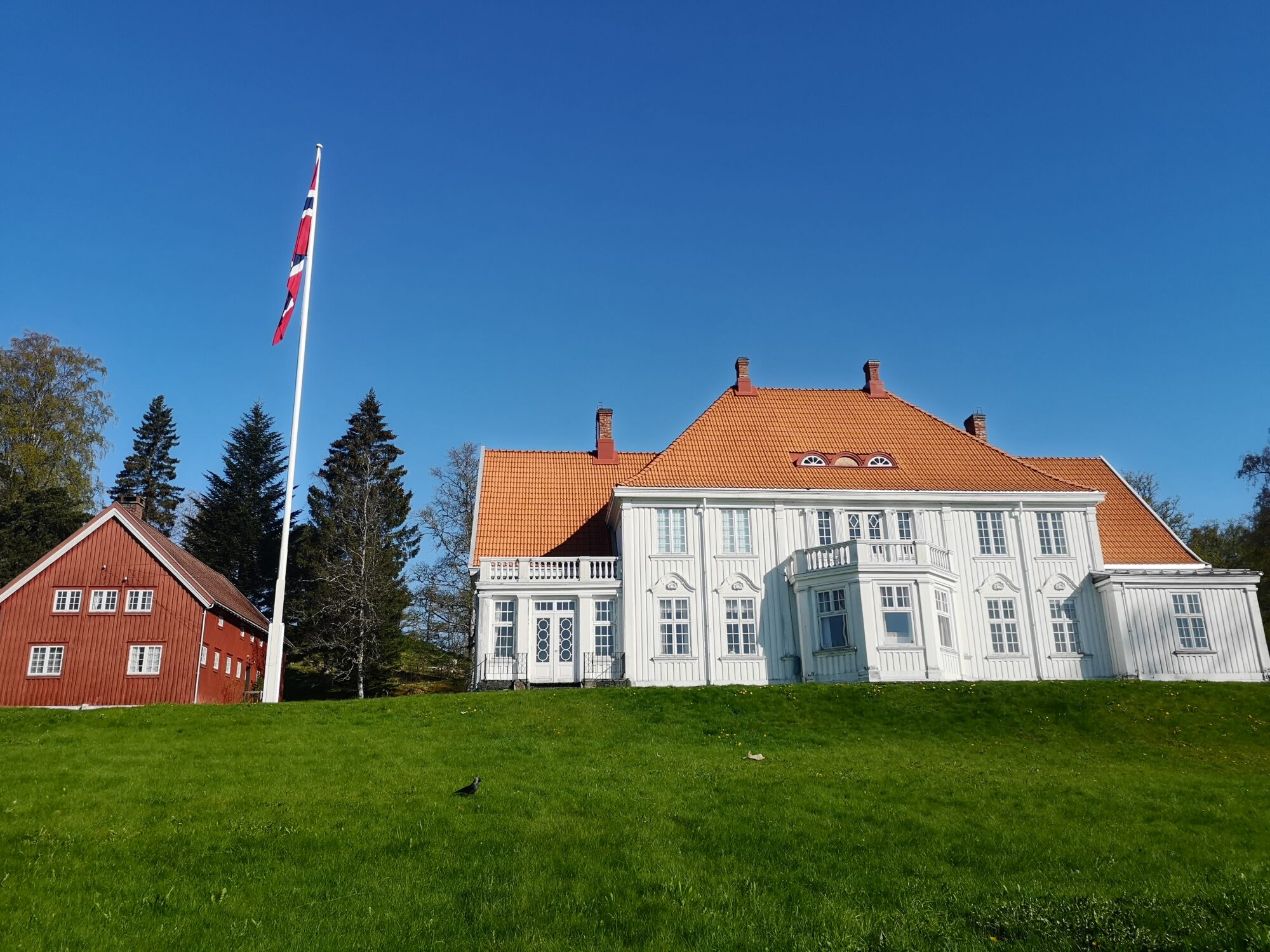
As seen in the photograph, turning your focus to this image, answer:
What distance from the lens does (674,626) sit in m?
29.2

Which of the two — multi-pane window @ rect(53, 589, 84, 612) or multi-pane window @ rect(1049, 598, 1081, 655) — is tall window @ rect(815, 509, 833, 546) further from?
multi-pane window @ rect(53, 589, 84, 612)

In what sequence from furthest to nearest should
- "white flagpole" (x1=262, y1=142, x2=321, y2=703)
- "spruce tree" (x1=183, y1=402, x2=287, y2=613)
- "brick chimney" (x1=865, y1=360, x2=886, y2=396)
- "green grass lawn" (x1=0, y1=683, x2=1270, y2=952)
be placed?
"spruce tree" (x1=183, y1=402, x2=287, y2=613)
"brick chimney" (x1=865, y1=360, x2=886, y2=396)
"white flagpole" (x1=262, y1=142, x2=321, y2=703)
"green grass lawn" (x1=0, y1=683, x2=1270, y2=952)

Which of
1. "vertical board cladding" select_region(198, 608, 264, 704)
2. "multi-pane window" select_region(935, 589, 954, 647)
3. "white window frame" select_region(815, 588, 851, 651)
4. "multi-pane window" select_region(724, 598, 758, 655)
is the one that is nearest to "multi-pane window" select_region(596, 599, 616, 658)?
"multi-pane window" select_region(724, 598, 758, 655)

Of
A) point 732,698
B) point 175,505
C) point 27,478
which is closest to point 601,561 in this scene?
point 732,698

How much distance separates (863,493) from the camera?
3028 centimetres

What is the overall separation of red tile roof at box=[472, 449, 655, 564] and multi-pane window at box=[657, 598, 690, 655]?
3714 mm

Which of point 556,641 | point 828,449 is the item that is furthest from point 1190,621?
point 556,641

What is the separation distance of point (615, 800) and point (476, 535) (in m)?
19.5

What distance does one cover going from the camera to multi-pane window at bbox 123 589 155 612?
A: 104 feet

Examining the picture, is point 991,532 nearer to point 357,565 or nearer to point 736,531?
point 736,531

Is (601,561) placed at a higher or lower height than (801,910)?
higher

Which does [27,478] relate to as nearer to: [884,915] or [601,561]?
[601,561]

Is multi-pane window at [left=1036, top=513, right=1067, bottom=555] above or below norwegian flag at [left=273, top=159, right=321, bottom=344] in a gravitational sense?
below

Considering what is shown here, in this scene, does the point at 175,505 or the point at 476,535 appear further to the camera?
the point at 175,505
